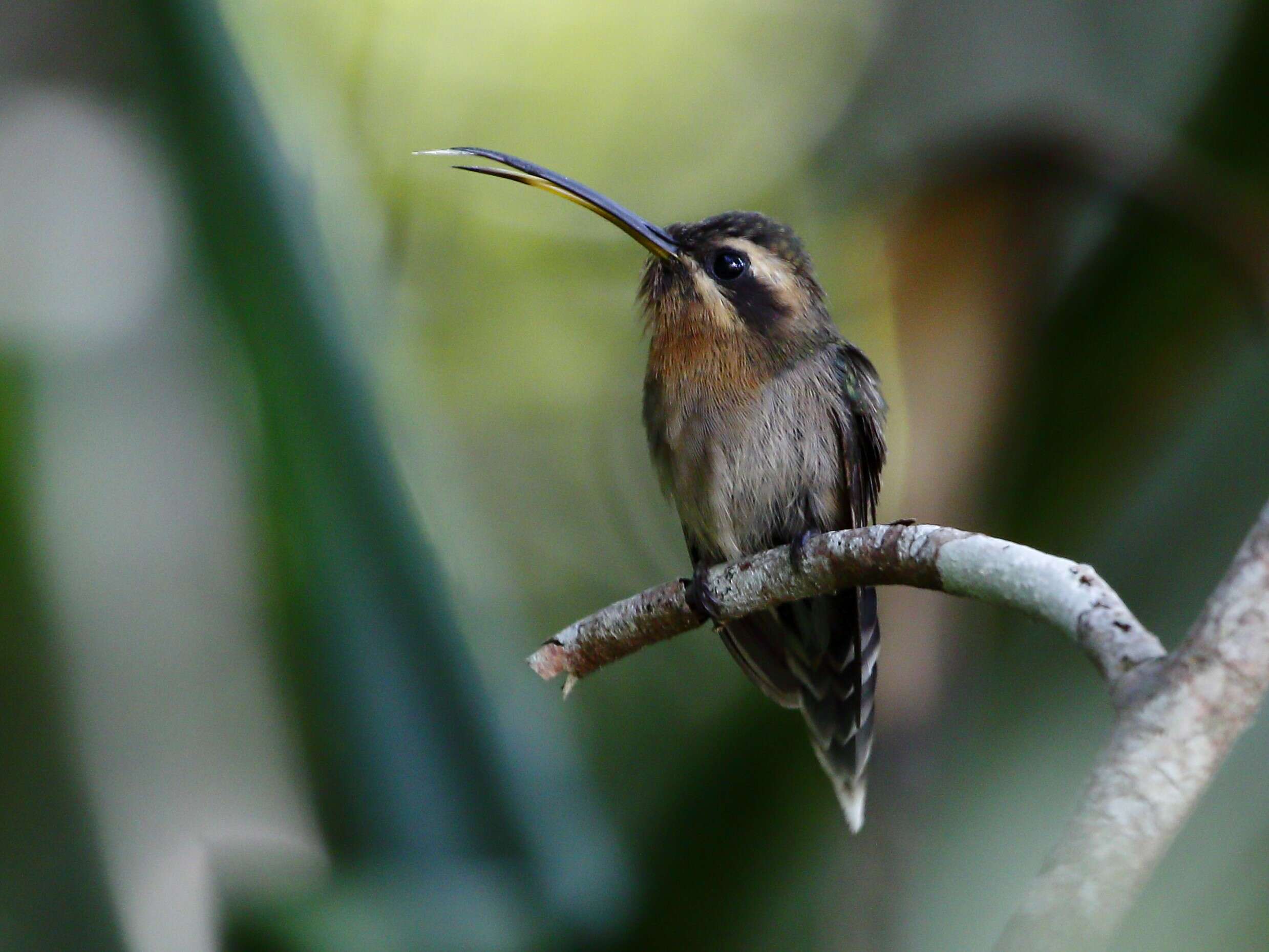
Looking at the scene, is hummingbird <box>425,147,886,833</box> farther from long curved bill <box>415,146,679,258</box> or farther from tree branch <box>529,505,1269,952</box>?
tree branch <box>529,505,1269,952</box>

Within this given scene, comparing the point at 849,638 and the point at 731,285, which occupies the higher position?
the point at 731,285

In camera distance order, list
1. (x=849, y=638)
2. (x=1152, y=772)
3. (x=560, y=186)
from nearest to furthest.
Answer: (x=1152, y=772)
(x=560, y=186)
(x=849, y=638)

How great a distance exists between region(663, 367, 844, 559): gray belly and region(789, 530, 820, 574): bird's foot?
353 millimetres

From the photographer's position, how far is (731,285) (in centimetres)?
334

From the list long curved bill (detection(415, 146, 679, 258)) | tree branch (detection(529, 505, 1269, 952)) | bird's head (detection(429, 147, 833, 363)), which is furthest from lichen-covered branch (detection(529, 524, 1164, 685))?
long curved bill (detection(415, 146, 679, 258))

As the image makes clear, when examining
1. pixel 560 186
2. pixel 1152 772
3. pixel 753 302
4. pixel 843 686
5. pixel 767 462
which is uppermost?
pixel 560 186

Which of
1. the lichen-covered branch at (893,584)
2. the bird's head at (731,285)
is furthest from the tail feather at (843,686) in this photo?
the bird's head at (731,285)

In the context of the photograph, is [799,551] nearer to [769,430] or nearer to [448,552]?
[769,430]

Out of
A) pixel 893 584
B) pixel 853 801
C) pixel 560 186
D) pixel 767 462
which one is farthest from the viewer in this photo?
pixel 853 801

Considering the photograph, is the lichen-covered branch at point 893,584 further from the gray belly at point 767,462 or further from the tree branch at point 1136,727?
the gray belly at point 767,462

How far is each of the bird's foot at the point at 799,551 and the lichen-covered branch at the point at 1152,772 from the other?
116 centimetres

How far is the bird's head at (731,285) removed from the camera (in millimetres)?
3295

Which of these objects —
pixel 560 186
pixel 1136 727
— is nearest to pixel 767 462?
pixel 560 186

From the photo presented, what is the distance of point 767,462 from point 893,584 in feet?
3.47
